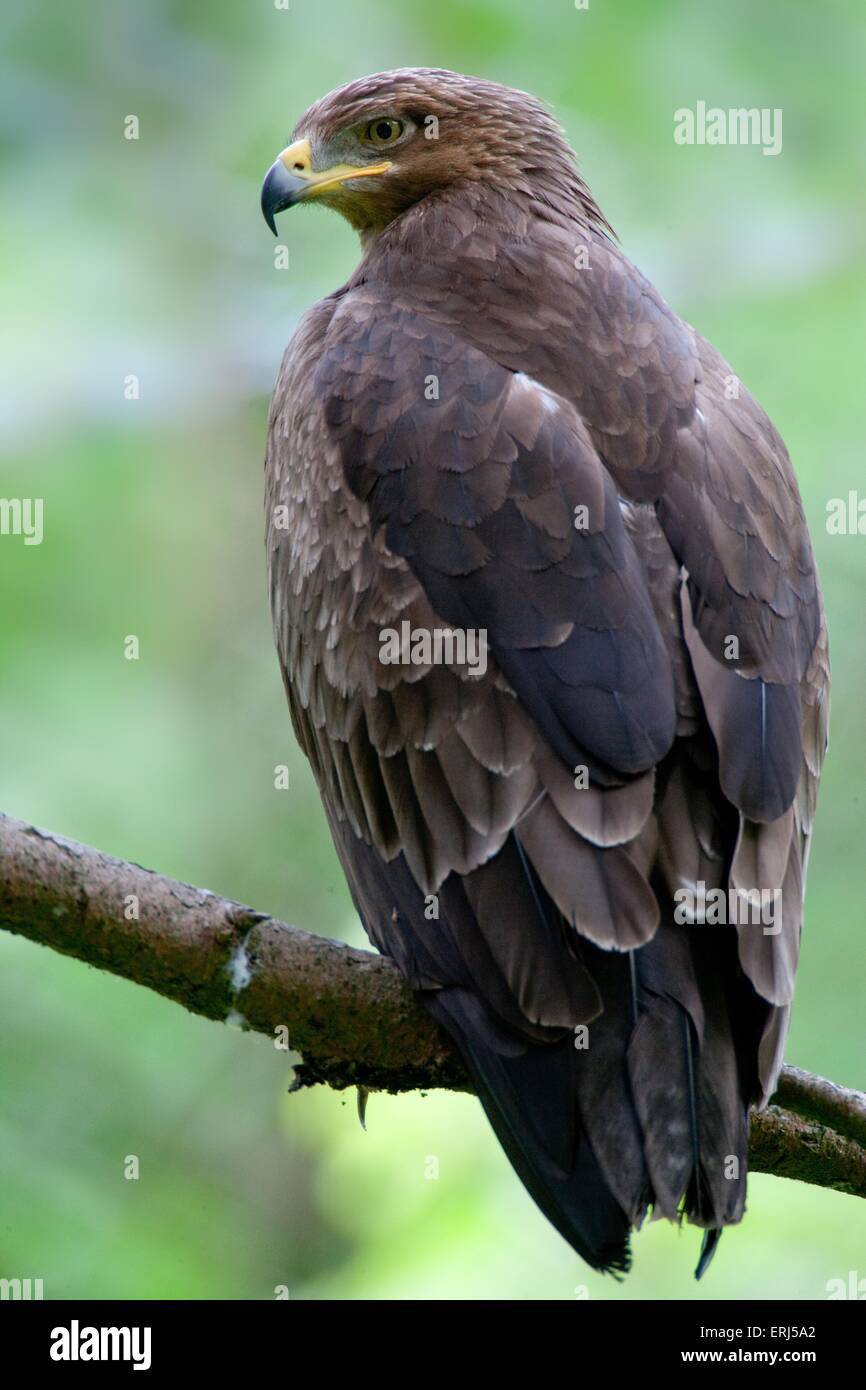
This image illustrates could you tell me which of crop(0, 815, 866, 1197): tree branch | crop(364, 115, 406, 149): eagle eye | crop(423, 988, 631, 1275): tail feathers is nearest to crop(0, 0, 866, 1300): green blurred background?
crop(364, 115, 406, 149): eagle eye

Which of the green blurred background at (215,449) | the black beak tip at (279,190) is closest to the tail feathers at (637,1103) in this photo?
the black beak tip at (279,190)

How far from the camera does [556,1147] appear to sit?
3324 mm

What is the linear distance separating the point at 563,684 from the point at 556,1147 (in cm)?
94

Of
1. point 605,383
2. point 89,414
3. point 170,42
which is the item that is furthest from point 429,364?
point 170,42

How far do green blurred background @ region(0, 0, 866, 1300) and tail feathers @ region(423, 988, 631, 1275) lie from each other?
352cm

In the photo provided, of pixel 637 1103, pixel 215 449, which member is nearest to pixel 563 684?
pixel 637 1103

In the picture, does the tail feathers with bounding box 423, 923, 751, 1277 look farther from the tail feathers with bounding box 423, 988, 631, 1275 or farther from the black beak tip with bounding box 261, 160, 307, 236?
the black beak tip with bounding box 261, 160, 307, 236

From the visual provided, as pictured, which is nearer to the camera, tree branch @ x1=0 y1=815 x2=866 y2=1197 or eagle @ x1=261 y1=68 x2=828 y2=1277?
eagle @ x1=261 y1=68 x2=828 y2=1277

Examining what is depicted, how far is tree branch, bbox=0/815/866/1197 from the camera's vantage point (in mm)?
3434

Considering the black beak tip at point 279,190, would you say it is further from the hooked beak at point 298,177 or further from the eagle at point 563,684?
the eagle at point 563,684

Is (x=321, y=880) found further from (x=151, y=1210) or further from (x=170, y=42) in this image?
(x=170, y=42)

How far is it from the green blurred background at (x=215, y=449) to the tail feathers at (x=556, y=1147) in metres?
3.52

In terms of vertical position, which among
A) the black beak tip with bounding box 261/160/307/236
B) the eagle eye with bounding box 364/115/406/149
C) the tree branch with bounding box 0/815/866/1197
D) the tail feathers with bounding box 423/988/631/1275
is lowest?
the tail feathers with bounding box 423/988/631/1275

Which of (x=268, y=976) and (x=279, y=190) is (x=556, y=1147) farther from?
(x=279, y=190)
